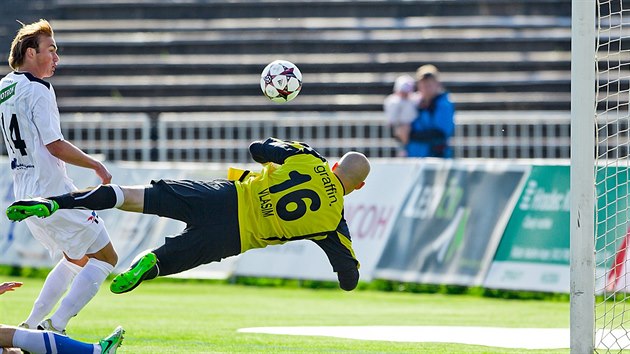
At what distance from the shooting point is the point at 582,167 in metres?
7.43

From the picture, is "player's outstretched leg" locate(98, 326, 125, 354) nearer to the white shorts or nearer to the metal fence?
the white shorts

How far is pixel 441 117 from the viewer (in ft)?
57.4

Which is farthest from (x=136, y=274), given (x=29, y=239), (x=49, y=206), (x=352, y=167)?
(x=29, y=239)

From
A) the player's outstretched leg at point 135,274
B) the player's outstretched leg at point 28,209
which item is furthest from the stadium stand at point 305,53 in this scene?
the player's outstretched leg at point 28,209

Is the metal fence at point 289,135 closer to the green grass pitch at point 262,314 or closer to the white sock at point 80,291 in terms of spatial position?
the green grass pitch at point 262,314

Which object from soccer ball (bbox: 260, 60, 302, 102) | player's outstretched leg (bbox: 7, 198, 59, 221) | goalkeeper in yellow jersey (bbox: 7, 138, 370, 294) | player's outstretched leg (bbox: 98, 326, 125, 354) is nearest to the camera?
player's outstretched leg (bbox: 98, 326, 125, 354)

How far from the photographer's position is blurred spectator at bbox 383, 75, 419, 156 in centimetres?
1808

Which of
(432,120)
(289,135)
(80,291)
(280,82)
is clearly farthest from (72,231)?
(289,135)

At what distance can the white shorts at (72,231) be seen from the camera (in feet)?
27.2

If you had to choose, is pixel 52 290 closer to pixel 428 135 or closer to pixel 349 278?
pixel 349 278

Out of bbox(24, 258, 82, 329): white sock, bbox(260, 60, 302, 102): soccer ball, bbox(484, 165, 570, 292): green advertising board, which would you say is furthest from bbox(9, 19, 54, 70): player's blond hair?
bbox(484, 165, 570, 292): green advertising board

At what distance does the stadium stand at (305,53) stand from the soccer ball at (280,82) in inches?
471

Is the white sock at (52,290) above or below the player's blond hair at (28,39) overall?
below

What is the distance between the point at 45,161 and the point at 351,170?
6.95 feet
